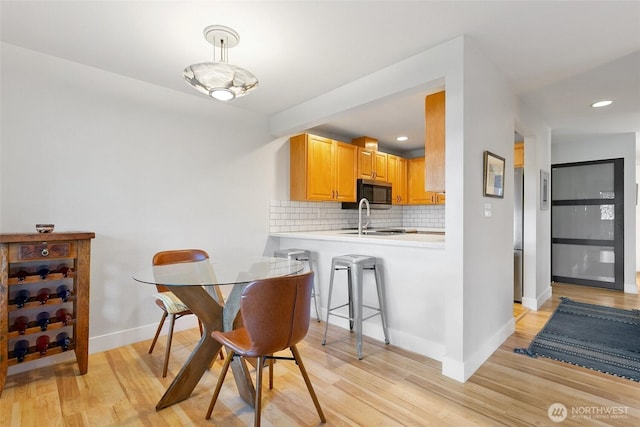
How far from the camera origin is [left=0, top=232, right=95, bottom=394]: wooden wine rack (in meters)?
1.99

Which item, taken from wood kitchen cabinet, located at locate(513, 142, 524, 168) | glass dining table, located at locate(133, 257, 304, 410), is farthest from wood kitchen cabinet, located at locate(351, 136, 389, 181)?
glass dining table, located at locate(133, 257, 304, 410)

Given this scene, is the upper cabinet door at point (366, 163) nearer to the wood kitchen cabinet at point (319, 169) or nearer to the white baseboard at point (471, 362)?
the wood kitchen cabinet at point (319, 169)

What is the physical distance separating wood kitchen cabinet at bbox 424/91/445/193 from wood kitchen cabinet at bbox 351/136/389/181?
1960mm

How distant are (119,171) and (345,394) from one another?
2566mm

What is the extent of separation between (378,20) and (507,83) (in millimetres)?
1604

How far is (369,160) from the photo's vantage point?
486 cm

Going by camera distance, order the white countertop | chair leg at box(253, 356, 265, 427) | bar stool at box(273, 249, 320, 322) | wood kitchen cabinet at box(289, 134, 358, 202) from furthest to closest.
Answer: wood kitchen cabinet at box(289, 134, 358, 202)
bar stool at box(273, 249, 320, 322)
the white countertop
chair leg at box(253, 356, 265, 427)

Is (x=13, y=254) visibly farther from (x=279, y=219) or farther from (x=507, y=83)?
(x=507, y=83)

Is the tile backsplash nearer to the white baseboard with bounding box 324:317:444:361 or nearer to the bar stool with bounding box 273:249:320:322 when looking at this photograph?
the bar stool with bounding box 273:249:320:322

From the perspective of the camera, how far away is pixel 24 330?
2.11m

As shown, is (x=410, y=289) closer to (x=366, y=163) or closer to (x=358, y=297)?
(x=358, y=297)

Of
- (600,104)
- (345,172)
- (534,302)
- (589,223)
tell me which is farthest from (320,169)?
(589,223)

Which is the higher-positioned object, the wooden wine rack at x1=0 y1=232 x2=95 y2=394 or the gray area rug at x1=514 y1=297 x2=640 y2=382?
the wooden wine rack at x1=0 y1=232 x2=95 y2=394

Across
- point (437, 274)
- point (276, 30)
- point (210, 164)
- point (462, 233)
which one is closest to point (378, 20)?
point (276, 30)
